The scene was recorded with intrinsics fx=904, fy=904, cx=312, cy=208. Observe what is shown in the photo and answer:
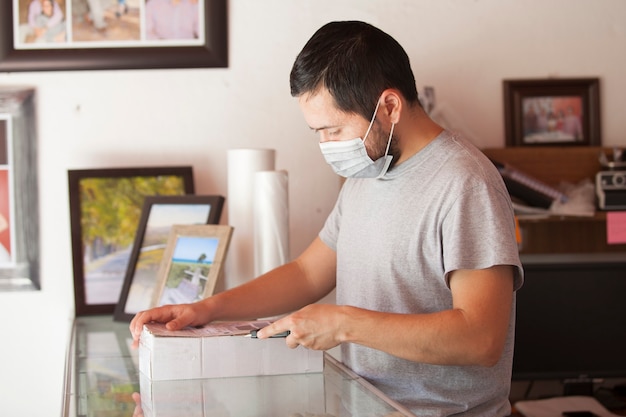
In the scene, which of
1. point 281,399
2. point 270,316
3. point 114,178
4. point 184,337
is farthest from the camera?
point 114,178

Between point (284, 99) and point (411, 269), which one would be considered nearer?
point (411, 269)

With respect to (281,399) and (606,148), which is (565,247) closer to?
(606,148)

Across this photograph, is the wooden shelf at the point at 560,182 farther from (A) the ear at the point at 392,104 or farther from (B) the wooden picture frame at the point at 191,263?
(A) the ear at the point at 392,104

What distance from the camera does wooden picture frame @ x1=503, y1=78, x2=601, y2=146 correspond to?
8.24ft

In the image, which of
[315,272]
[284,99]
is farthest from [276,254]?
[284,99]

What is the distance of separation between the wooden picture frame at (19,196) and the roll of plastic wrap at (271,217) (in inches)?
25.4

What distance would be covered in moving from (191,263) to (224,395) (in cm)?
74

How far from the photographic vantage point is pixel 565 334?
7.98ft

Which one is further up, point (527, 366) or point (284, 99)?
point (284, 99)

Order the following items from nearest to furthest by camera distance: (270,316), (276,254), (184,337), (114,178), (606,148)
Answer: (184,337)
(270,316)
(276,254)
(114,178)
(606,148)

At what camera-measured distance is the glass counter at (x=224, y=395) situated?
1.26 m

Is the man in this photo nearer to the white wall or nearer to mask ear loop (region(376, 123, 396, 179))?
mask ear loop (region(376, 123, 396, 179))

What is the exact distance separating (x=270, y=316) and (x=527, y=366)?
3.02 ft

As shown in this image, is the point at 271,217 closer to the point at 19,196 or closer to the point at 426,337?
the point at 19,196
